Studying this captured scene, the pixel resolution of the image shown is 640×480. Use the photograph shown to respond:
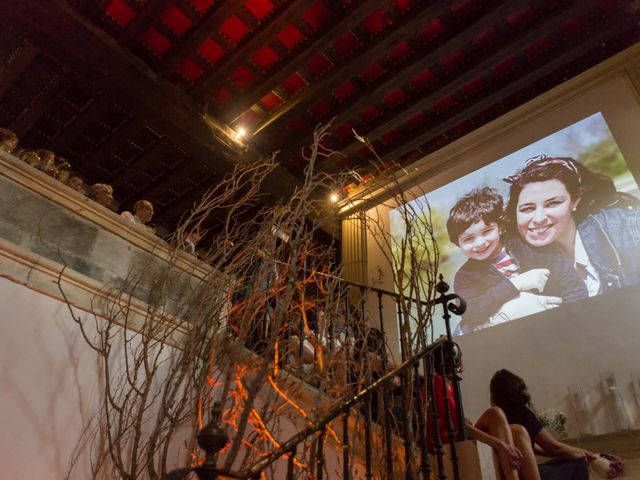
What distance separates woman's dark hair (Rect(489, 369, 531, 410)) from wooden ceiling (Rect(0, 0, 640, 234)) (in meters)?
3.67

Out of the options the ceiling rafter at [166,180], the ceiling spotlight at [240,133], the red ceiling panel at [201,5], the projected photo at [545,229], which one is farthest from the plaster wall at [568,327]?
the ceiling rafter at [166,180]

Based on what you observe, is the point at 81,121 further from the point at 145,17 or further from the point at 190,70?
the point at 145,17

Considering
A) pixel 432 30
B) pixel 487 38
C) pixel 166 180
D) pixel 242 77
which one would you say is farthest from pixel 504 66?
pixel 166 180

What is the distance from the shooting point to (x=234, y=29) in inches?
220

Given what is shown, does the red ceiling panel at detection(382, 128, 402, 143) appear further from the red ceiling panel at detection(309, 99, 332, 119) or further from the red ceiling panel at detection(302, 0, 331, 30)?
the red ceiling panel at detection(302, 0, 331, 30)

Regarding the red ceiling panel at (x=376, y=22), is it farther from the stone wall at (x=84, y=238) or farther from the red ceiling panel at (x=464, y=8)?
the stone wall at (x=84, y=238)

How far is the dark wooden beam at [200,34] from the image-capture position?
515 cm

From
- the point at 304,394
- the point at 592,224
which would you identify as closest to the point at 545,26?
the point at 592,224

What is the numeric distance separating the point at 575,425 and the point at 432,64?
12.8ft

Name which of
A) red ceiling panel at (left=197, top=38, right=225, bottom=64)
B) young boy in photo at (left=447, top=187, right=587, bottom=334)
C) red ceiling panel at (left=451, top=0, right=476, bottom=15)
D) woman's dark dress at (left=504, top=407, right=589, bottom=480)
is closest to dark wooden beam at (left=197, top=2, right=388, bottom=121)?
red ceiling panel at (left=197, top=38, right=225, bottom=64)

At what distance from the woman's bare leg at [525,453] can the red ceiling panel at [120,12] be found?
200 inches

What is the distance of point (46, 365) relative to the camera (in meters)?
2.80

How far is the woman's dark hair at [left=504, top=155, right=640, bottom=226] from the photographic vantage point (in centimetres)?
491

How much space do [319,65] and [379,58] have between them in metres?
0.74
